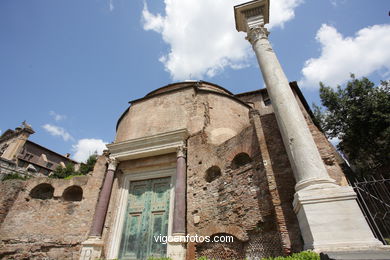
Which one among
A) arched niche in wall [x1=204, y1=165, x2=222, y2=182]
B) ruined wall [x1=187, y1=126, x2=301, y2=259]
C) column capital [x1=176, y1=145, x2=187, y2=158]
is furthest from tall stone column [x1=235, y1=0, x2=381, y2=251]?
column capital [x1=176, y1=145, x2=187, y2=158]

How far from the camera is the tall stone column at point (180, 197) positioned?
6711 mm

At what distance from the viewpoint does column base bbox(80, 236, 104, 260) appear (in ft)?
23.6

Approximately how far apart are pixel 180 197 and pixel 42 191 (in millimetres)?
8066

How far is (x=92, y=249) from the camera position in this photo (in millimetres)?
7289

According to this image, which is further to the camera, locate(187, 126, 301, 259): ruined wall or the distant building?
the distant building

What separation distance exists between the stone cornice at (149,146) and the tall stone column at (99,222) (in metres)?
0.51

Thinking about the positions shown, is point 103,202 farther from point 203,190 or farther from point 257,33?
point 257,33

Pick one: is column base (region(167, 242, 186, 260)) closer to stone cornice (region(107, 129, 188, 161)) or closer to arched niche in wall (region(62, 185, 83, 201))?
stone cornice (region(107, 129, 188, 161))

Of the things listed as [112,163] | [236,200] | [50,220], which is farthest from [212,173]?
[50,220]

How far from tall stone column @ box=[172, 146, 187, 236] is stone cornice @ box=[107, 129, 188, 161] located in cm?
48

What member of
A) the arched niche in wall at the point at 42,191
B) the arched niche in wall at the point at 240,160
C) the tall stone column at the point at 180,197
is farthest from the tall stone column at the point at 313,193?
the arched niche in wall at the point at 42,191

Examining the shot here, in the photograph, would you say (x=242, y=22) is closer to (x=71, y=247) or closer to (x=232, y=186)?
(x=232, y=186)

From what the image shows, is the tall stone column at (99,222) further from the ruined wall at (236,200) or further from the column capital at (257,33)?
the column capital at (257,33)

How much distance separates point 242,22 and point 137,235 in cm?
846
